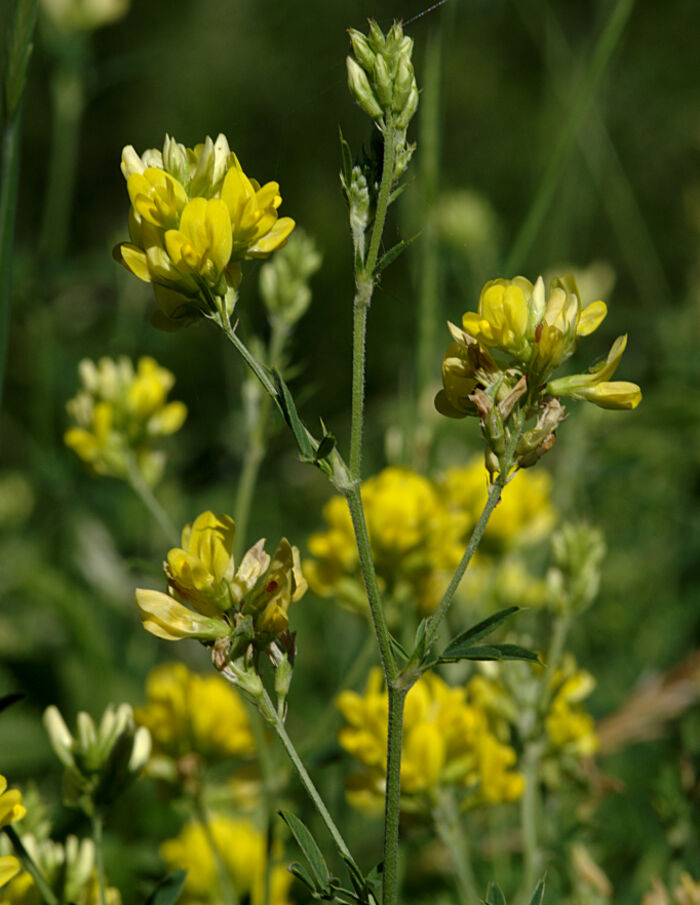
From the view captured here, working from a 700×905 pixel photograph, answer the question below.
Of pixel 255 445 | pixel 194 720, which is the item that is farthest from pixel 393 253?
pixel 194 720

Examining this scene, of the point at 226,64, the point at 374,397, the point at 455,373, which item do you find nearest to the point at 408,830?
the point at 455,373

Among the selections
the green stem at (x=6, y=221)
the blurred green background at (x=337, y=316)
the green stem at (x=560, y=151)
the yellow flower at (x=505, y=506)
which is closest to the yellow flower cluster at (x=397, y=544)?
the yellow flower at (x=505, y=506)

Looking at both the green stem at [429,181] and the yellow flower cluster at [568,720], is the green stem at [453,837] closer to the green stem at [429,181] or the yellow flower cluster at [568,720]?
the yellow flower cluster at [568,720]

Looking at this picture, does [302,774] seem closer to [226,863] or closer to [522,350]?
[522,350]

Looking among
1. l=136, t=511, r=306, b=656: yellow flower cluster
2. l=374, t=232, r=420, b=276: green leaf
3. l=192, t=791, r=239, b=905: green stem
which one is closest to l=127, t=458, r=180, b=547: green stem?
l=192, t=791, r=239, b=905: green stem

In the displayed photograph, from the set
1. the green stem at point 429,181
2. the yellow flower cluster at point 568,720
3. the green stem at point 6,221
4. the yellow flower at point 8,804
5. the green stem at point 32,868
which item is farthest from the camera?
the green stem at point 429,181

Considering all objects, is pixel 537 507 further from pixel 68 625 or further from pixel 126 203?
pixel 126 203
